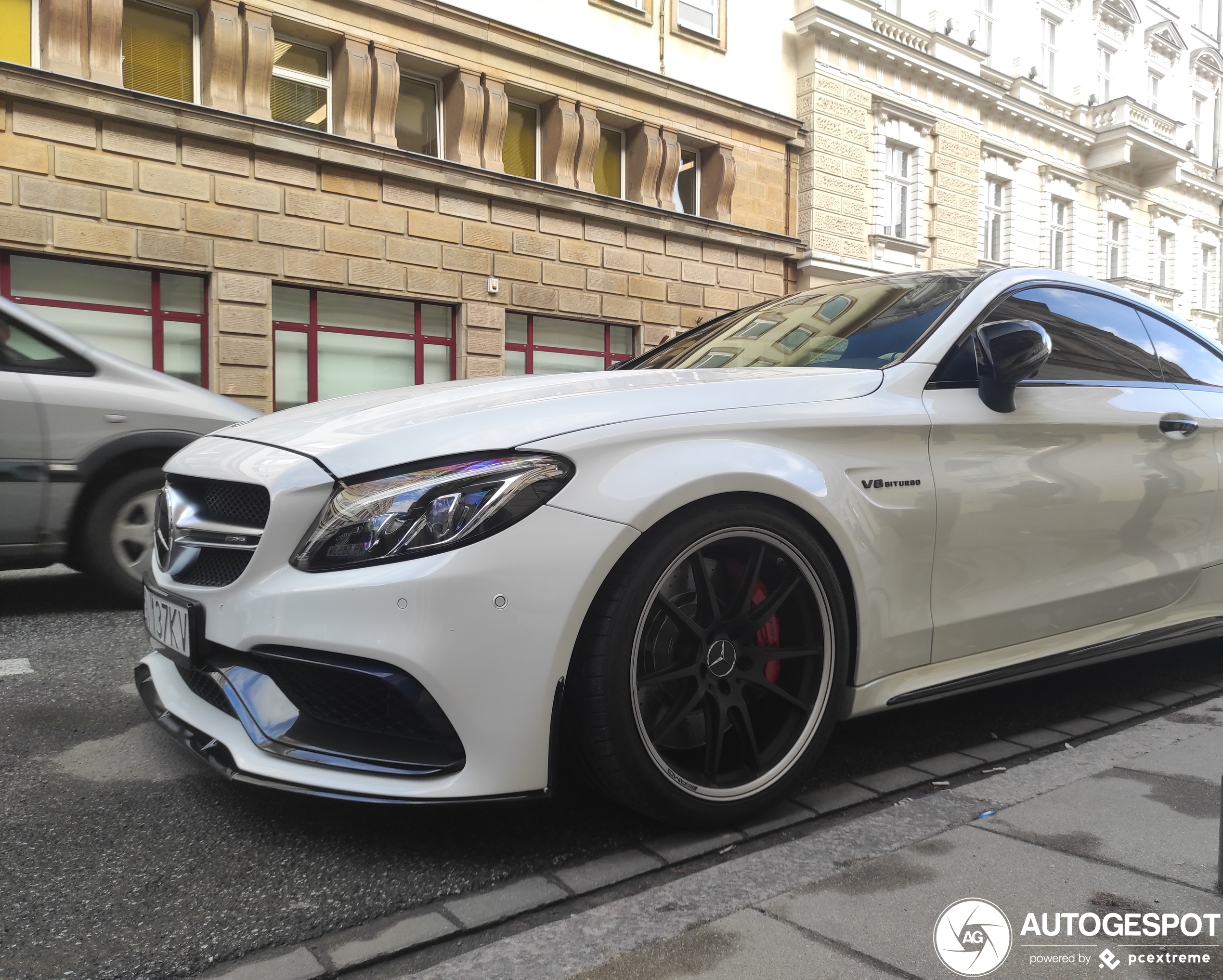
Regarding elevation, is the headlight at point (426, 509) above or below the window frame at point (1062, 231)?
below

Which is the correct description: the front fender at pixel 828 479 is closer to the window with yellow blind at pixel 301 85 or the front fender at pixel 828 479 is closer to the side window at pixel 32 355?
the side window at pixel 32 355

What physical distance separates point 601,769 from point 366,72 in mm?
13447

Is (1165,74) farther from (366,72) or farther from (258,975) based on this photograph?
(258,975)

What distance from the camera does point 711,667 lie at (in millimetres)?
2350

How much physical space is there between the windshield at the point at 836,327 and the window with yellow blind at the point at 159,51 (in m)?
10.9

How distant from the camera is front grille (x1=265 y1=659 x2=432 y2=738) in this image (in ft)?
6.83

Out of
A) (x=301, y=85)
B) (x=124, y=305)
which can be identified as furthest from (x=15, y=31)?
(x=301, y=85)

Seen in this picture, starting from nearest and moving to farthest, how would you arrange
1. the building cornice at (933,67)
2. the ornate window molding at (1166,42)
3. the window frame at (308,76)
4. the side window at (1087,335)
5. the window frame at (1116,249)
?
the side window at (1087,335)
the window frame at (308,76)
the building cornice at (933,67)
the window frame at (1116,249)
the ornate window molding at (1166,42)

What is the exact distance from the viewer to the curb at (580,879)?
181 centimetres

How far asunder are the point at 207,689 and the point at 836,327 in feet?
6.71

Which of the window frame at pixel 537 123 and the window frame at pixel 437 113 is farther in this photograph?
the window frame at pixel 537 123

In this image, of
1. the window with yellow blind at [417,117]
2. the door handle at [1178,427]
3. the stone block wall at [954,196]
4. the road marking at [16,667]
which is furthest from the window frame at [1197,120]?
the road marking at [16,667]

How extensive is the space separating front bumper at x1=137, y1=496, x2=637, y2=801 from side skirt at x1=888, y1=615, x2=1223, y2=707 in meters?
1.03

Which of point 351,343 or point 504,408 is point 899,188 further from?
point 504,408
